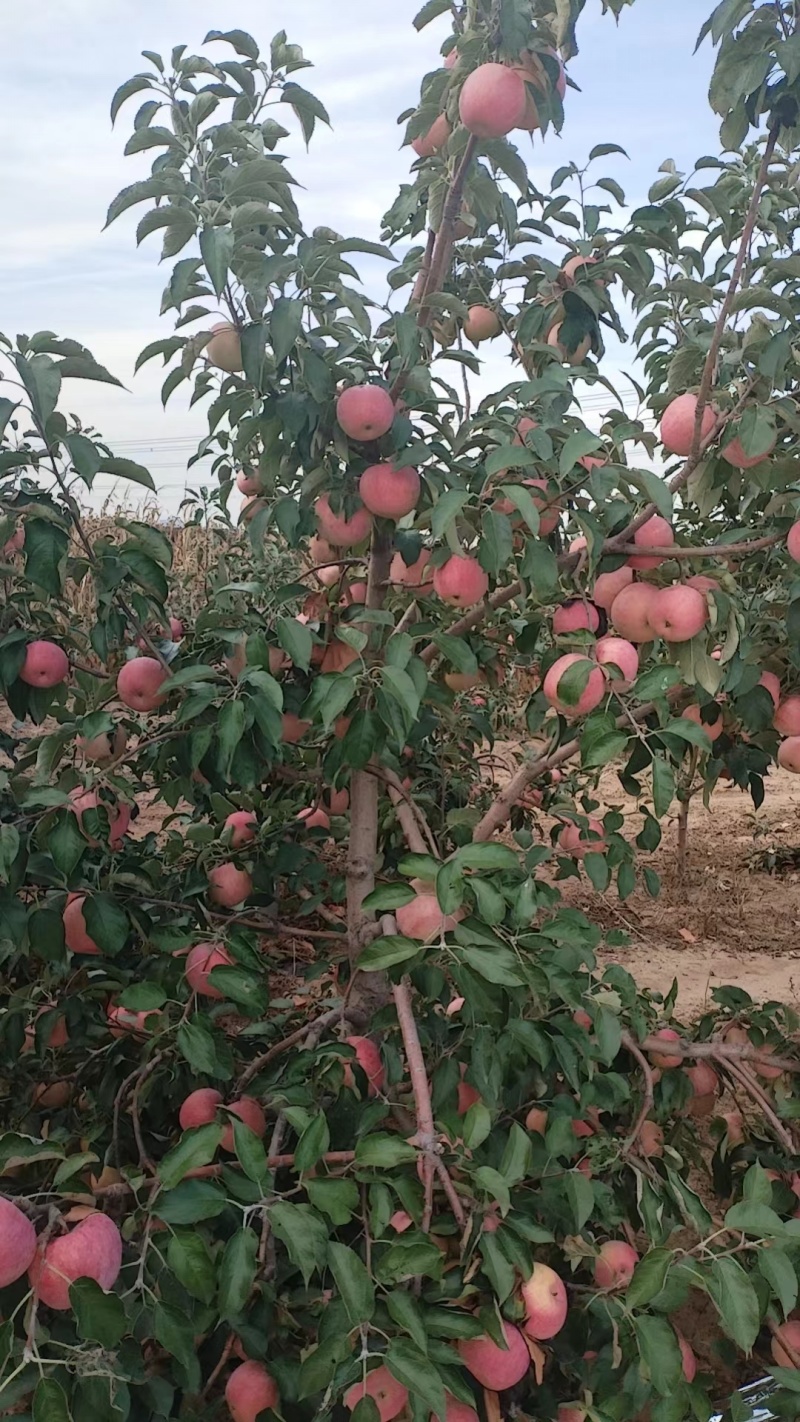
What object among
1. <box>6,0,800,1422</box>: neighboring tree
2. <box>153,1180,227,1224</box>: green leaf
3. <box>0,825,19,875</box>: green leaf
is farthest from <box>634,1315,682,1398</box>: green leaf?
<box>0,825,19,875</box>: green leaf

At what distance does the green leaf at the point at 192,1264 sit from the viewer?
0.98 metres

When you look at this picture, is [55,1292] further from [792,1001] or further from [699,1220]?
[792,1001]

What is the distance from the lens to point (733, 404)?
1.38 m

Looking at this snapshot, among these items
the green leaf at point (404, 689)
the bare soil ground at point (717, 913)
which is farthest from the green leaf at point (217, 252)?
the bare soil ground at point (717, 913)

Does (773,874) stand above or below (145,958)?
below

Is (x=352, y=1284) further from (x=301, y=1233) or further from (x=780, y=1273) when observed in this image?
(x=780, y=1273)

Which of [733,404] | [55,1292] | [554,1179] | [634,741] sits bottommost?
[554,1179]

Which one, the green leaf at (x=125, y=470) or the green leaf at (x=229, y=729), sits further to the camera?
the green leaf at (x=125, y=470)

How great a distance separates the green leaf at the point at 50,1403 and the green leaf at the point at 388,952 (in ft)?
1.47

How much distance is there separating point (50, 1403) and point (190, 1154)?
0.23 meters

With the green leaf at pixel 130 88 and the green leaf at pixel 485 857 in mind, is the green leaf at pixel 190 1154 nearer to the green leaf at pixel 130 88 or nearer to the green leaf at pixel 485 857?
the green leaf at pixel 485 857

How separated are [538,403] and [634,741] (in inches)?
20.4

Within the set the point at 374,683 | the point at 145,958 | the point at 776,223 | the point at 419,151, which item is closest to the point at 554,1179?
the point at 374,683

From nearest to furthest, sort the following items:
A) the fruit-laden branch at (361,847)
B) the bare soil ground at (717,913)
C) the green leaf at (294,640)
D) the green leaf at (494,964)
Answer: the green leaf at (494,964), the green leaf at (294,640), the fruit-laden branch at (361,847), the bare soil ground at (717,913)
